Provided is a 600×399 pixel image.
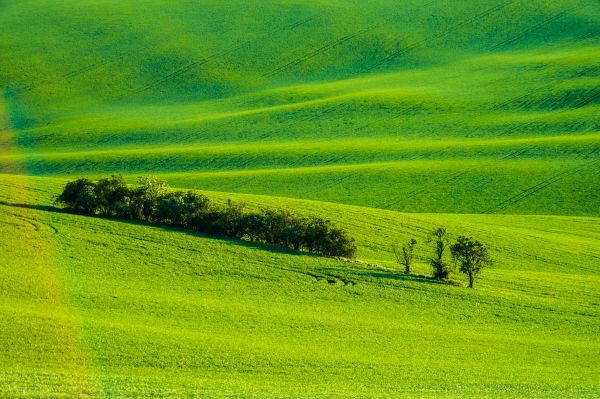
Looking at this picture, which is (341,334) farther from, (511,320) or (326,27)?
(326,27)

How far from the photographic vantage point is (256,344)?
995 inches

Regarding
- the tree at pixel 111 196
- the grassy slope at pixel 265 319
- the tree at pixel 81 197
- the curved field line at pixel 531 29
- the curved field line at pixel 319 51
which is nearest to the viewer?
the grassy slope at pixel 265 319

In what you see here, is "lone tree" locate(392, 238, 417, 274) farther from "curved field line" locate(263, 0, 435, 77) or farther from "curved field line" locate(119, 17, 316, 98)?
"curved field line" locate(263, 0, 435, 77)

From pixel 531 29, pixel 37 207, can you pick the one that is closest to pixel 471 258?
pixel 37 207

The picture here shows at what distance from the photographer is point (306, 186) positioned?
63.9 metres

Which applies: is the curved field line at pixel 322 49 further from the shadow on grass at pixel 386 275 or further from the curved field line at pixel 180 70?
the shadow on grass at pixel 386 275

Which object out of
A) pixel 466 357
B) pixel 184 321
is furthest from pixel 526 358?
pixel 184 321

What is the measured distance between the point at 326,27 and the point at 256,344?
94.5 metres

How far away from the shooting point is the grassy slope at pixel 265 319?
70.4 feet

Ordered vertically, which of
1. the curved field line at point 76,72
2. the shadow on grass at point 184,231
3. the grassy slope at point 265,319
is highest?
the curved field line at point 76,72

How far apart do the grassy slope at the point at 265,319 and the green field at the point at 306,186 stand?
0.46 feet

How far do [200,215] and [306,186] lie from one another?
23200mm

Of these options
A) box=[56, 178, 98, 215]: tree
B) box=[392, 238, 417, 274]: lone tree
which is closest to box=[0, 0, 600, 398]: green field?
box=[392, 238, 417, 274]: lone tree

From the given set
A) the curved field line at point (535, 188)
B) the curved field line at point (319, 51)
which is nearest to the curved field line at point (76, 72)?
the curved field line at point (319, 51)
